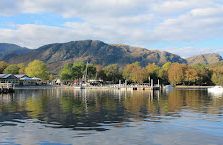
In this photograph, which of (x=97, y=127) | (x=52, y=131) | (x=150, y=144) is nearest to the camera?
(x=150, y=144)

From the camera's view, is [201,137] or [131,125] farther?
[131,125]

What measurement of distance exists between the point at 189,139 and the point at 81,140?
30.5 feet

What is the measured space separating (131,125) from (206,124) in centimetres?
859

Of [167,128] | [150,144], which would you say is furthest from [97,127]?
[150,144]

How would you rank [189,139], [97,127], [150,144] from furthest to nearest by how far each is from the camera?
[97,127] < [189,139] < [150,144]

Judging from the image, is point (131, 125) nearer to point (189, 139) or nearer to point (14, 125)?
point (189, 139)

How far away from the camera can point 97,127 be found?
127 ft

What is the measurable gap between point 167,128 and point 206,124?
5884 millimetres

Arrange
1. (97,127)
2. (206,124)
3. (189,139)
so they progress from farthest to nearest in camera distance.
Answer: (206,124)
(97,127)
(189,139)

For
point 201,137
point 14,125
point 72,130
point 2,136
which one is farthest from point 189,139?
point 14,125

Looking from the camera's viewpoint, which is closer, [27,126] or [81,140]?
[81,140]

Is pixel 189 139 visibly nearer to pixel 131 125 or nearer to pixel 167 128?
pixel 167 128

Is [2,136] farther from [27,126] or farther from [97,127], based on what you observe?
[97,127]

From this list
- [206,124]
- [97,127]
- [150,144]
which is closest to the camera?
[150,144]
